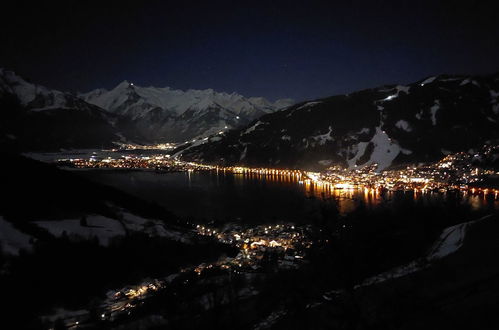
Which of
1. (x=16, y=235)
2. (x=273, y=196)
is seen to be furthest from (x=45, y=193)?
(x=273, y=196)

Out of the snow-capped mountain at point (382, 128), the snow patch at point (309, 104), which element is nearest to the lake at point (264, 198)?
the snow-capped mountain at point (382, 128)

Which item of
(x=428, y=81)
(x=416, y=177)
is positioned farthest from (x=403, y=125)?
(x=428, y=81)

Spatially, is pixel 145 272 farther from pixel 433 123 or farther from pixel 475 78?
pixel 475 78

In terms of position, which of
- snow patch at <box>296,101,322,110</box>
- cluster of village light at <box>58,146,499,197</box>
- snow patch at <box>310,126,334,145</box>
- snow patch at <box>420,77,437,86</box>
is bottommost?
cluster of village light at <box>58,146,499,197</box>

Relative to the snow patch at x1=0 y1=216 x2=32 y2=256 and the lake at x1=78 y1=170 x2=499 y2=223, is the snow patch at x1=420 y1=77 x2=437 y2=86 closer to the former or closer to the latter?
the lake at x1=78 y1=170 x2=499 y2=223

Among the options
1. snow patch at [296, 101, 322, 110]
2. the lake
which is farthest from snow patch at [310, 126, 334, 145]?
snow patch at [296, 101, 322, 110]

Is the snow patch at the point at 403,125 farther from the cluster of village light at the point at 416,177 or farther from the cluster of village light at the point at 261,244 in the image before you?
the cluster of village light at the point at 261,244

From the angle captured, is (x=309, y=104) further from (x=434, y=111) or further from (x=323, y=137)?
(x=434, y=111)

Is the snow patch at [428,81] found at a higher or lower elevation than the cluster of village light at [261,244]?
higher

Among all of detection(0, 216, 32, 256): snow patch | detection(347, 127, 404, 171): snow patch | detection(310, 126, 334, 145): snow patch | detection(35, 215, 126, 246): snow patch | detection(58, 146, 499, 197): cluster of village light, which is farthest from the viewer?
detection(310, 126, 334, 145): snow patch
